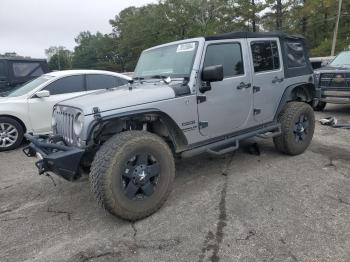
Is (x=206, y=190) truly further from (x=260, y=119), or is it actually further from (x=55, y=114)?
(x=55, y=114)

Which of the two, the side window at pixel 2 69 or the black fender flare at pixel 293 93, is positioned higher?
the side window at pixel 2 69

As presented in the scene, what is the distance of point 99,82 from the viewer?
311 inches

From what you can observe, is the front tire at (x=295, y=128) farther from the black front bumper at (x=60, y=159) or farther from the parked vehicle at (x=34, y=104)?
the parked vehicle at (x=34, y=104)

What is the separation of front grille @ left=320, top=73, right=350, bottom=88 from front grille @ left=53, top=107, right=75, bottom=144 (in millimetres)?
7709

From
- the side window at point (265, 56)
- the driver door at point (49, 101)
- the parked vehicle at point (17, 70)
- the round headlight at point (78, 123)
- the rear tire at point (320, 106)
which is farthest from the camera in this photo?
the rear tire at point (320, 106)

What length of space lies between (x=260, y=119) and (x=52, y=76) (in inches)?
184

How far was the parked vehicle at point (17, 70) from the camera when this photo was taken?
9727 mm

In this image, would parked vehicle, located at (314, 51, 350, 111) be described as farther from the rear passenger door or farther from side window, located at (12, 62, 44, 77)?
side window, located at (12, 62, 44, 77)

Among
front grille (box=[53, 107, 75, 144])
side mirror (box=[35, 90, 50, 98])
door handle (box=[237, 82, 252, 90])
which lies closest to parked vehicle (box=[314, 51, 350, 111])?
door handle (box=[237, 82, 252, 90])

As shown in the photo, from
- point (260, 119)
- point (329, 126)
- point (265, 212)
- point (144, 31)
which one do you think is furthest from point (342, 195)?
point (144, 31)

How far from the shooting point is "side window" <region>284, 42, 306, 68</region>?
5.52m

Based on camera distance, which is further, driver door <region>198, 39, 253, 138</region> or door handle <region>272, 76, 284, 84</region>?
door handle <region>272, 76, 284, 84</region>

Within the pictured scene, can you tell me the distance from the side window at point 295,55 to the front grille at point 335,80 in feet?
13.2

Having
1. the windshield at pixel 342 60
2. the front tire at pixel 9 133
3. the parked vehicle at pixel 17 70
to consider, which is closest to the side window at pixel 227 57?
the front tire at pixel 9 133
